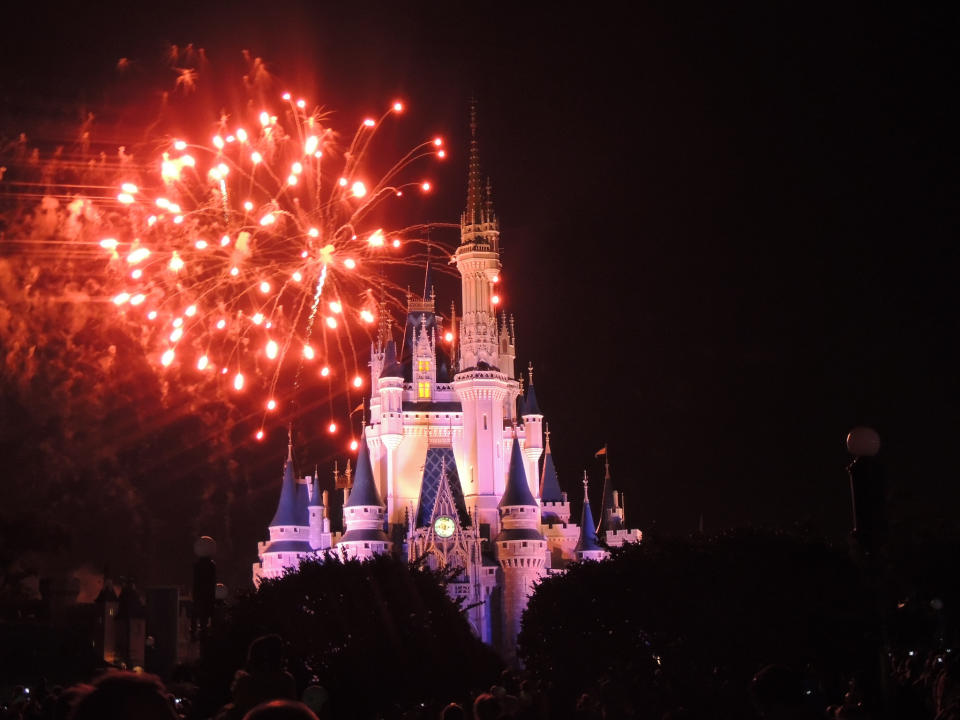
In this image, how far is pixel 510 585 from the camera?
93.0 metres

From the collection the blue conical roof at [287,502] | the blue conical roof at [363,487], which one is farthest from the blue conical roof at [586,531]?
the blue conical roof at [287,502]

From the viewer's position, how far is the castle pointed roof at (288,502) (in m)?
97.6

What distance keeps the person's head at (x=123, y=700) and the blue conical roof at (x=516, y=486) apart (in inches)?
3441

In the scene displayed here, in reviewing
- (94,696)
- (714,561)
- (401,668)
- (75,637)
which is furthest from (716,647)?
(94,696)

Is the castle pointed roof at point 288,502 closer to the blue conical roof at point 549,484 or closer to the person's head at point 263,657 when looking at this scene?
the blue conical roof at point 549,484

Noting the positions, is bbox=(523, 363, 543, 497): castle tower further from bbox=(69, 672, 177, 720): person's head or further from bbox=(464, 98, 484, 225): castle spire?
bbox=(69, 672, 177, 720): person's head

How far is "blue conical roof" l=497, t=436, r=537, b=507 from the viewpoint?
3703 inches

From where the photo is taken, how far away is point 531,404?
103 metres

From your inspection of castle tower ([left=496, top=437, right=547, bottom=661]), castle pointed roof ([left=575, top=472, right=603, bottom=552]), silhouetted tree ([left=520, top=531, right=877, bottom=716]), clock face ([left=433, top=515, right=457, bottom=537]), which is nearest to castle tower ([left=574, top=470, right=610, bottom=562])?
castle pointed roof ([left=575, top=472, right=603, bottom=552])

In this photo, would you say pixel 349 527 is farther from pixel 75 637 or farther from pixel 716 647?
pixel 716 647

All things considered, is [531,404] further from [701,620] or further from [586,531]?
[701,620]

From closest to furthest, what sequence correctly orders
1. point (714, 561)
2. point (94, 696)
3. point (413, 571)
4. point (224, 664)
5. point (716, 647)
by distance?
point (94, 696)
point (224, 664)
point (716, 647)
point (714, 561)
point (413, 571)

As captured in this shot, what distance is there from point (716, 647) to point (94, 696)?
4357cm

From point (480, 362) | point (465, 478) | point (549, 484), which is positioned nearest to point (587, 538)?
point (549, 484)
